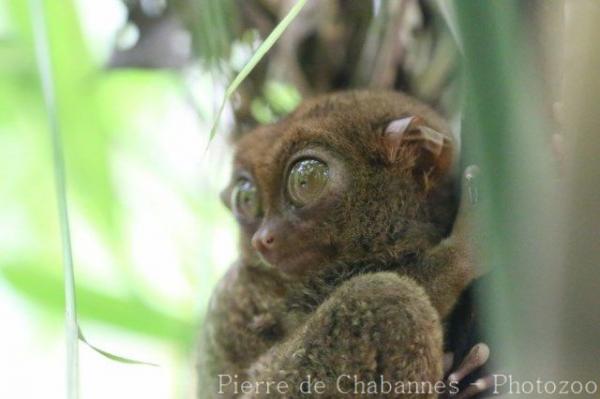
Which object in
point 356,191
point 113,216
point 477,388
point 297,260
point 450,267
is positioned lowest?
point 477,388

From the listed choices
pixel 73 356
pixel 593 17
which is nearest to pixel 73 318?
pixel 73 356

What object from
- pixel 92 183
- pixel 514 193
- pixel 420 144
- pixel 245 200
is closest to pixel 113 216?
pixel 92 183

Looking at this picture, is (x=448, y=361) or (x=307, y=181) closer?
(x=448, y=361)

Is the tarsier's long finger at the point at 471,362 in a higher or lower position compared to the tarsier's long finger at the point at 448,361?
lower

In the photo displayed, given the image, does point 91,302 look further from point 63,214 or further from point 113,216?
point 63,214

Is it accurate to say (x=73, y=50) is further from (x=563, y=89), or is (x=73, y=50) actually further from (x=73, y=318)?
(x=563, y=89)

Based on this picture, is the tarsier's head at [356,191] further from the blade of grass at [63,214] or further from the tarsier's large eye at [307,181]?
the blade of grass at [63,214]

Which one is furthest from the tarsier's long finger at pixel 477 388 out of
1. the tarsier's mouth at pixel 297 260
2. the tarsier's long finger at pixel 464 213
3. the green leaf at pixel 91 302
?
the green leaf at pixel 91 302
